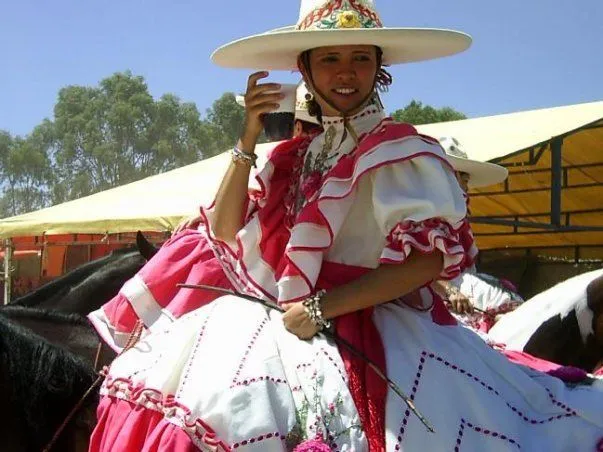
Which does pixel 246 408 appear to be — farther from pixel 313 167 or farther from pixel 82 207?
pixel 82 207

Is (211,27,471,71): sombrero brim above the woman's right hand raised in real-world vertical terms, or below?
above

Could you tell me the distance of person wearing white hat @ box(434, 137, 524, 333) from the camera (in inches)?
176

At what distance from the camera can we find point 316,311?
2.10 metres

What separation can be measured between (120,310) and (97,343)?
1.28ft

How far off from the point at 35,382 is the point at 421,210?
1.43 meters

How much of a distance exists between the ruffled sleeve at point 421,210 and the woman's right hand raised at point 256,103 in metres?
0.55

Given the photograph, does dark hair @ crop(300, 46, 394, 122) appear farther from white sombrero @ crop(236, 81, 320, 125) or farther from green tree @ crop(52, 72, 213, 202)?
green tree @ crop(52, 72, 213, 202)

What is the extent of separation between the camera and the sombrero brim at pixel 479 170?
14.5ft

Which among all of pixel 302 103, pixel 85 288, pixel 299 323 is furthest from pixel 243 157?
pixel 85 288

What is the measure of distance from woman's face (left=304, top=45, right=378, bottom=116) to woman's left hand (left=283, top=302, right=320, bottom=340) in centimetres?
67

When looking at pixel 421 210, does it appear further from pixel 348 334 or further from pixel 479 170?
pixel 479 170

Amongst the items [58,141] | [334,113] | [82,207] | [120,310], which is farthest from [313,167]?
[58,141]

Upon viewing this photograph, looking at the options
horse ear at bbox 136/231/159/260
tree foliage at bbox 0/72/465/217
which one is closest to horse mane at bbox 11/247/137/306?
horse ear at bbox 136/231/159/260

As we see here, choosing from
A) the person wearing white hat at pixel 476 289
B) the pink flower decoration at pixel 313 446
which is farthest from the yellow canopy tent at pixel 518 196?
the pink flower decoration at pixel 313 446
